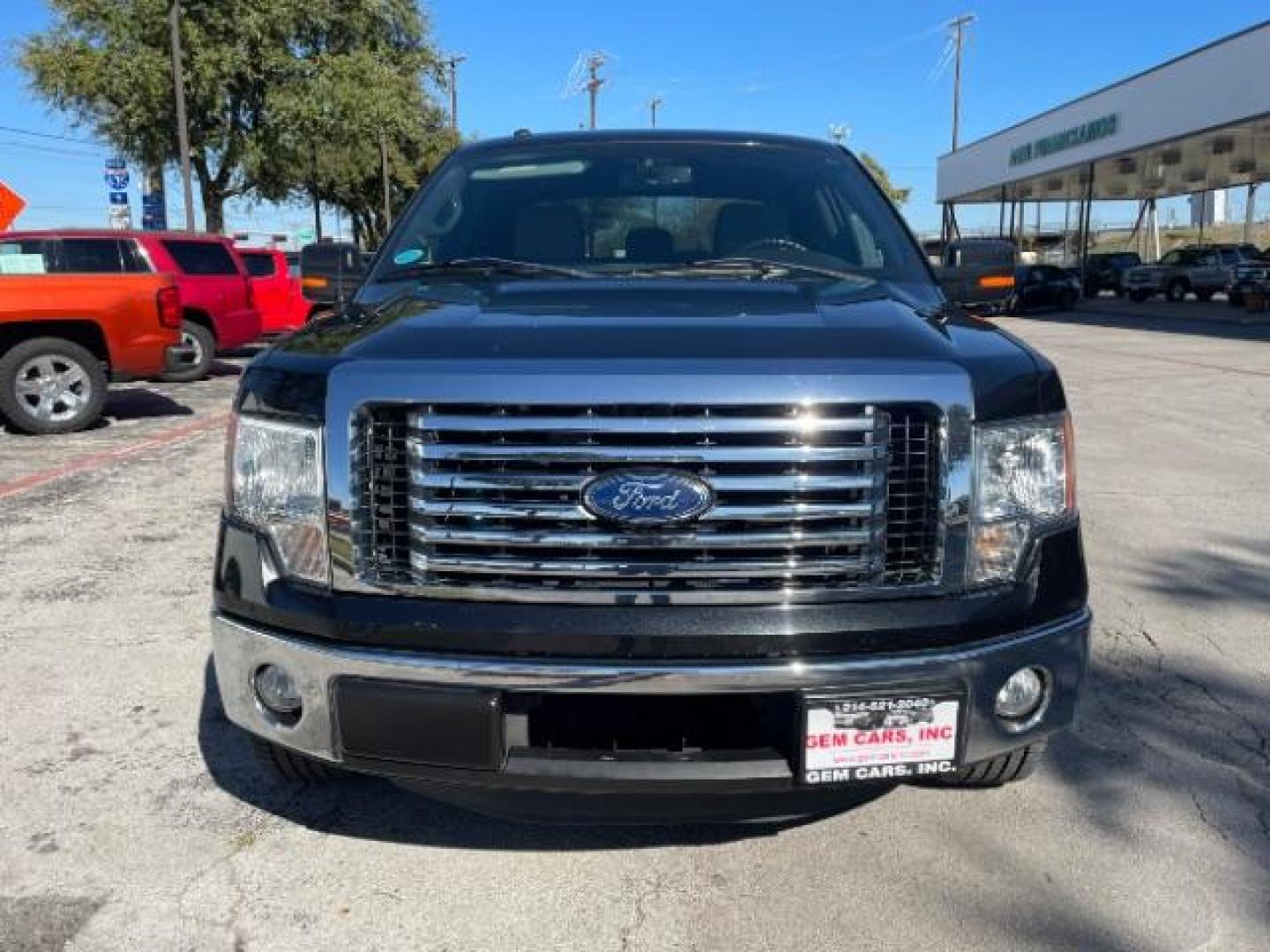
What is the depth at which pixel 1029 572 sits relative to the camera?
239cm

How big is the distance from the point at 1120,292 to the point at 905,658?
41.2 m

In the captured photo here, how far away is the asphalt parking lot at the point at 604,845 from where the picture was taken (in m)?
2.46

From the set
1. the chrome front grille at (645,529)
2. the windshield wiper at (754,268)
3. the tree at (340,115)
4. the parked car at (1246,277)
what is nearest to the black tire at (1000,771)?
the chrome front grille at (645,529)

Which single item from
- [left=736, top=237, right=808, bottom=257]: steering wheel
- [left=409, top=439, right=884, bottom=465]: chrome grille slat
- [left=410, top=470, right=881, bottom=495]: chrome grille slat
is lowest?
[left=410, top=470, right=881, bottom=495]: chrome grille slat

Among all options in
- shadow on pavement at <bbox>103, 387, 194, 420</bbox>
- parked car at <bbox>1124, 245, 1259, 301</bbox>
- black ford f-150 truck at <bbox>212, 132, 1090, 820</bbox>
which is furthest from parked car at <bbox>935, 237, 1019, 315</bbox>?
parked car at <bbox>1124, 245, 1259, 301</bbox>

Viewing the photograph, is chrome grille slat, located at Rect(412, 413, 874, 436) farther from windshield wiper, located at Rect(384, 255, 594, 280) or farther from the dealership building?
the dealership building

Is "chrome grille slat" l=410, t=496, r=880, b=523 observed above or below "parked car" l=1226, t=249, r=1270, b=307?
below

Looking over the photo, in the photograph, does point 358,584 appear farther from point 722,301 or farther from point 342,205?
point 342,205

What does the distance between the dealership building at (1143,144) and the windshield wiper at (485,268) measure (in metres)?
21.9

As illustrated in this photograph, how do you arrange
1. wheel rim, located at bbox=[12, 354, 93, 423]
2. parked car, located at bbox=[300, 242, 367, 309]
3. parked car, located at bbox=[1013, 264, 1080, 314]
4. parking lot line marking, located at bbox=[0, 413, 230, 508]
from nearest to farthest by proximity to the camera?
parked car, located at bbox=[300, 242, 367, 309] < parking lot line marking, located at bbox=[0, 413, 230, 508] < wheel rim, located at bbox=[12, 354, 93, 423] < parked car, located at bbox=[1013, 264, 1080, 314]

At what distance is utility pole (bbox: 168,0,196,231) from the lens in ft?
70.3

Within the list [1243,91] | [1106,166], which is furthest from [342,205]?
[1243,91]

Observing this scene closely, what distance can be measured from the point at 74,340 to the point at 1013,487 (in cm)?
939

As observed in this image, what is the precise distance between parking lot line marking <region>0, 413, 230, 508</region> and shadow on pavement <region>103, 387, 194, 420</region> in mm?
828
